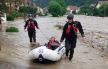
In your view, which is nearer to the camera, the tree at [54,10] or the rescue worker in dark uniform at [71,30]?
the rescue worker in dark uniform at [71,30]

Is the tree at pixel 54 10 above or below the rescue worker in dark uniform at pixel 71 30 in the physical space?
below

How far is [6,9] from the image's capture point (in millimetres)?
26844

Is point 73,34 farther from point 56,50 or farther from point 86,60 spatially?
point 86,60

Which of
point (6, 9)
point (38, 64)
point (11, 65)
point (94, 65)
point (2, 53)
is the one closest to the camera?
point (11, 65)

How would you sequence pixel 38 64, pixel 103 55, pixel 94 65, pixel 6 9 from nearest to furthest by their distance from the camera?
pixel 38 64 < pixel 94 65 < pixel 103 55 < pixel 6 9

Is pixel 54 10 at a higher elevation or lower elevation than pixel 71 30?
lower

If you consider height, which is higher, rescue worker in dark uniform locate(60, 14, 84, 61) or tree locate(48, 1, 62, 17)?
rescue worker in dark uniform locate(60, 14, 84, 61)

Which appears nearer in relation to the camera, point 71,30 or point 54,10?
point 71,30

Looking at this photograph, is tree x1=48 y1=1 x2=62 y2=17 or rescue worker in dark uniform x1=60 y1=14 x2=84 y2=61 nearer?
rescue worker in dark uniform x1=60 y1=14 x2=84 y2=61

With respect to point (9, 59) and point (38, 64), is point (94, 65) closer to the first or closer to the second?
point (38, 64)

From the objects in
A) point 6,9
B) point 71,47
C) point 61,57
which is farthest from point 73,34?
point 6,9

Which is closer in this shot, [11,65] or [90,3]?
[11,65]

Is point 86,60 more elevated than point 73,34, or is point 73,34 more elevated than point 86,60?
point 73,34

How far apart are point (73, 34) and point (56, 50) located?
1097 mm
